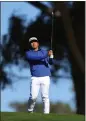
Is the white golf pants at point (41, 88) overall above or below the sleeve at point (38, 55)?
below

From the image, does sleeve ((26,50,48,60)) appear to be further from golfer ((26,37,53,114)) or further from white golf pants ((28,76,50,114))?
white golf pants ((28,76,50,114))

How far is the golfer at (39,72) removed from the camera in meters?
5.90

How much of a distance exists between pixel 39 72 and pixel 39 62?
14 centimetres

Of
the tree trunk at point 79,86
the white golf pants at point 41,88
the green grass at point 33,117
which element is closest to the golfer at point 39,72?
the white golf pants at point 41,88

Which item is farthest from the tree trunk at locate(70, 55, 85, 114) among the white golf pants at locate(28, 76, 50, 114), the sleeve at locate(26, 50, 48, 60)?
the sleeve at locate(26, 50, 48, 60)

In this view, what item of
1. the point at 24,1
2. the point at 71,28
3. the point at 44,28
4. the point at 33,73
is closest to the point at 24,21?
the point at 44,28

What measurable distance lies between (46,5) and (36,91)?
2.93 m

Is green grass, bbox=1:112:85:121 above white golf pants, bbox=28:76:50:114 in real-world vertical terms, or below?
below

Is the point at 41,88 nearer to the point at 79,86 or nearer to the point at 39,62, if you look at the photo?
the point at 39,62

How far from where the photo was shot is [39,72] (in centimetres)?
Result: 597

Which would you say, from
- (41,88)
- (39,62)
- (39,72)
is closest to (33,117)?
(41,88)

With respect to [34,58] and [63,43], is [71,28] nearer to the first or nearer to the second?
[63,43]

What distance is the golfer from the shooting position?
5.90m

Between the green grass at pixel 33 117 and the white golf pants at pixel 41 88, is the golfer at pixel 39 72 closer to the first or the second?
the white golf pants at pixel 41 88
